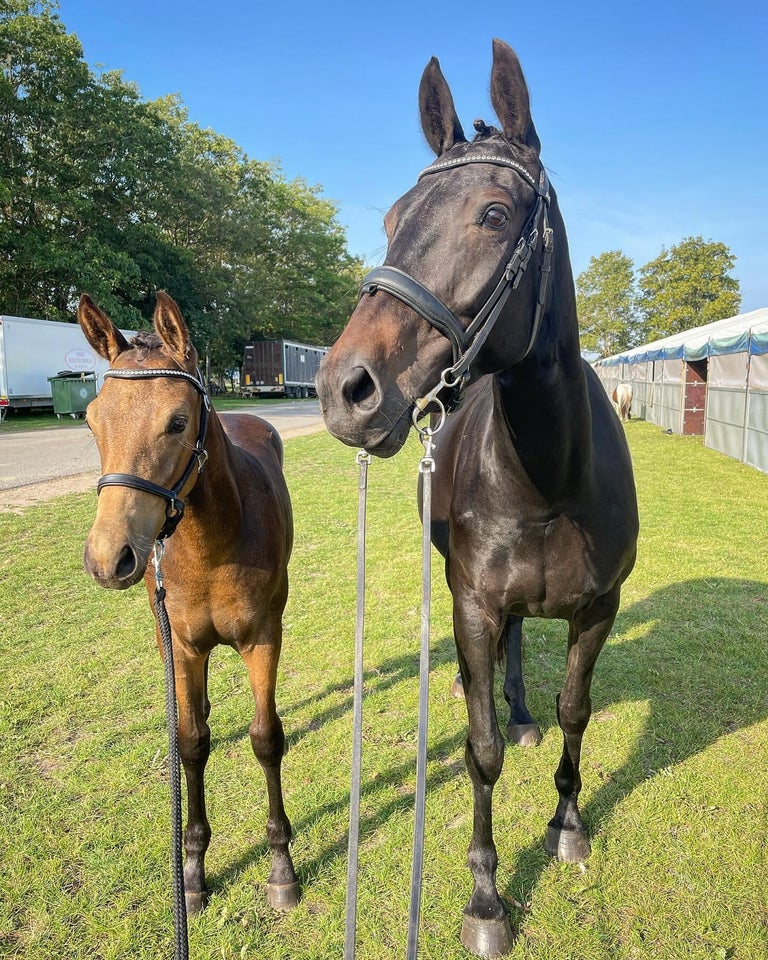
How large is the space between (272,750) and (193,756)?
1.16 feet

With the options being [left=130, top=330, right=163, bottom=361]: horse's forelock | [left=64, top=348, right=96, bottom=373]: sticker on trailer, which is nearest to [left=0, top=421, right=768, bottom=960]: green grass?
[left=130, top=330, right=163, bottom=361]: horse's forelock

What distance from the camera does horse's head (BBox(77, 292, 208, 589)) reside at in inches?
77.0

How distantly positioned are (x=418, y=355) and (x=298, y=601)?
16.2ft

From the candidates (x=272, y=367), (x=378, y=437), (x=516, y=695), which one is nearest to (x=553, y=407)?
(x=378, y=437)

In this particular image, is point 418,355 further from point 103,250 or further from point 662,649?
point 103,250

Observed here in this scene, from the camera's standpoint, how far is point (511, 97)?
6.02 feet

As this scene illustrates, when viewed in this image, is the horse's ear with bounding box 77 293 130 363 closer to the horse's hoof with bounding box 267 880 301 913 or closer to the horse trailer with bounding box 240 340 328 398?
the horse's hoof with bounding box 267 880 301 913

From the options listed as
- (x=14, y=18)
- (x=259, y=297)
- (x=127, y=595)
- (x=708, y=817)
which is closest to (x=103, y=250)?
(x=14, y=18)

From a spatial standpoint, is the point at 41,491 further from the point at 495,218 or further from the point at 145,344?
the point at 495,218

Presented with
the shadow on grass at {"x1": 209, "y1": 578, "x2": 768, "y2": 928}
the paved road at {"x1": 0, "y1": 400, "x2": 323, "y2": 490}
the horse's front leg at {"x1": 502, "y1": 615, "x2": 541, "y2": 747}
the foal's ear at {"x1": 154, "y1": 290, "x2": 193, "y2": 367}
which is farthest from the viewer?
the paved road at {"x1": 0, "y1": 400, "x2": 323, "y2": 490}

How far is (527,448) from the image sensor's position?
2.31 metres

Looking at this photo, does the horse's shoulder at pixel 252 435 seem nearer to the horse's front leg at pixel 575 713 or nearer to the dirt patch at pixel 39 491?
the horse's front leg at pixel 575 713

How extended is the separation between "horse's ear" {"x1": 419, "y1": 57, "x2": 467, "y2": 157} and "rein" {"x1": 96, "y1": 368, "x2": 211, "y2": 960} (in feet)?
3.99

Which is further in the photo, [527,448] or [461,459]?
[461,459]
